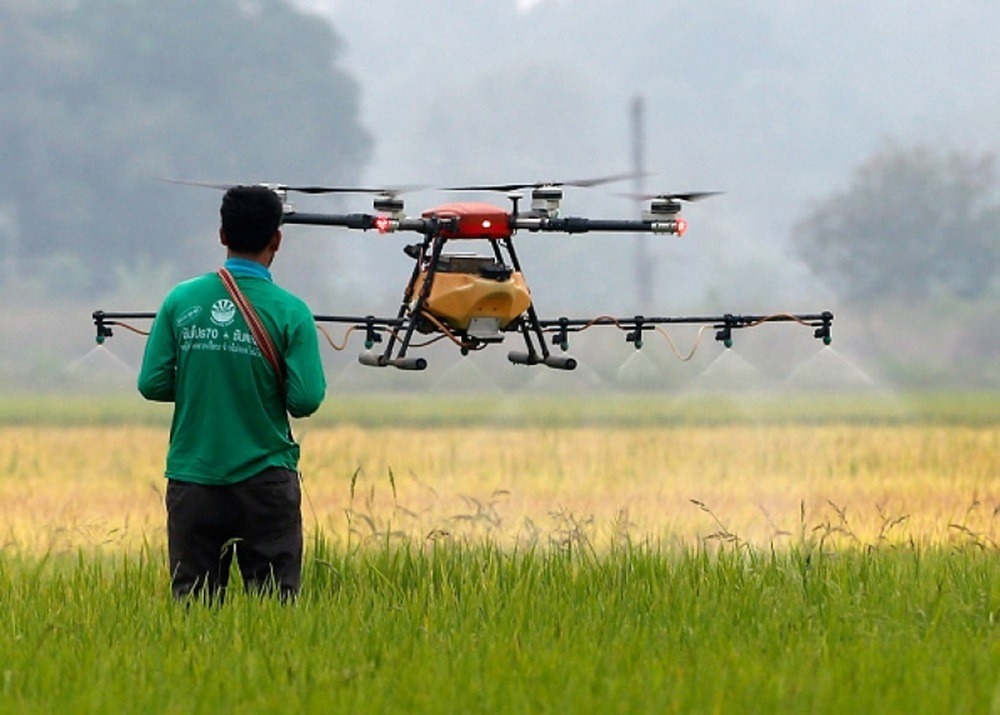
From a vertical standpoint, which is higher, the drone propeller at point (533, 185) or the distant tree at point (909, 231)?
the distant tree at point (909, 231)

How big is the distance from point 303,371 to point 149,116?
51549 millimetres

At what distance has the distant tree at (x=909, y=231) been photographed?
5903 cm

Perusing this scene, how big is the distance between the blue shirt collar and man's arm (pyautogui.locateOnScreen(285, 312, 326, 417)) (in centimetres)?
28

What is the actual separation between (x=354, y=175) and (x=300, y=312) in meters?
57.5

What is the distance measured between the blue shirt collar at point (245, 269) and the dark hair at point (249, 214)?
62mm

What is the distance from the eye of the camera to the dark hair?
8.37 m

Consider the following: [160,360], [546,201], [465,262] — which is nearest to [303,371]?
[160,360]

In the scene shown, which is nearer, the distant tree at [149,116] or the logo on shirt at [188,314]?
the logo on shirt at [188,314]

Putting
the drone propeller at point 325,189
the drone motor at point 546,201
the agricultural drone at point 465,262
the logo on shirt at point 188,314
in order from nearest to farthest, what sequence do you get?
1. the logo on shirt at point 188,314
2. the drone propeller at point 325,189
3. the agricultural drone at point 465,262
4. the drone motor at point 546,201

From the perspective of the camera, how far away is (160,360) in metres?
8.38

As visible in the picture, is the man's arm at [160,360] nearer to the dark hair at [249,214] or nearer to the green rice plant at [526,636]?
the dark hair at [249,214]

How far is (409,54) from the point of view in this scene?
5059 inches

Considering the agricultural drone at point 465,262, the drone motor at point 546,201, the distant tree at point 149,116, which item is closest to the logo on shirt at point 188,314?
Answer: the agricultural drone at point 465,262

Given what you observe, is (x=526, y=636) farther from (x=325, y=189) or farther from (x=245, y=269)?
(x=325, y=189)
